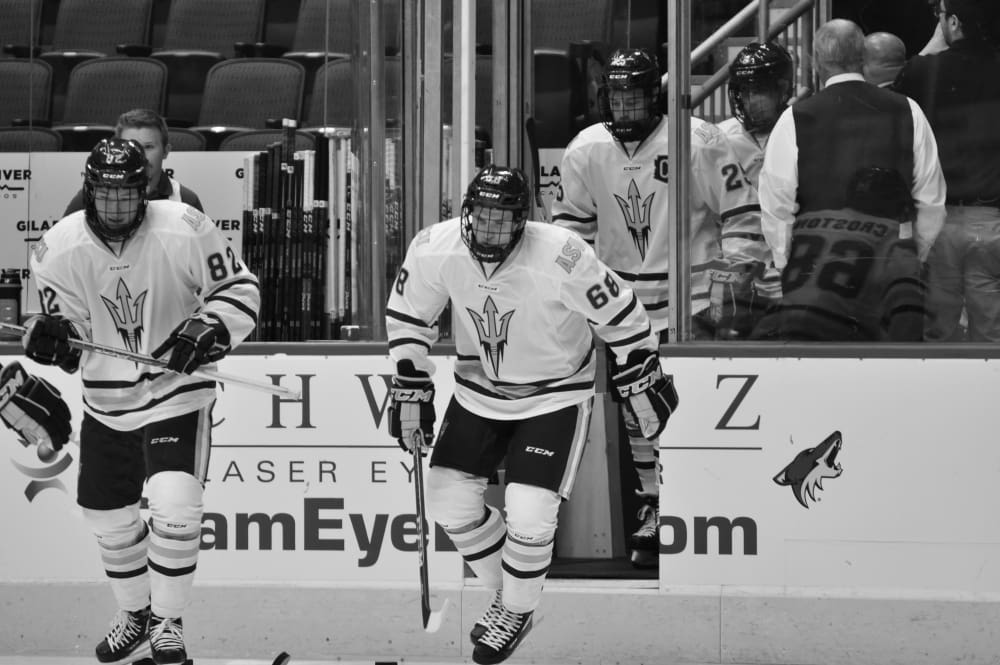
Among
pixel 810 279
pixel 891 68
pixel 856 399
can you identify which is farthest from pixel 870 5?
pixel 856 399

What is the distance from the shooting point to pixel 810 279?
452 cm

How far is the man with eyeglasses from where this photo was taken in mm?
4336

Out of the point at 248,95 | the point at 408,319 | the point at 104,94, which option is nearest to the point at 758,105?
the point at 408,319

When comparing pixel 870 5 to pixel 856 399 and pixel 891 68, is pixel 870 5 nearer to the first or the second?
pixel 891 68

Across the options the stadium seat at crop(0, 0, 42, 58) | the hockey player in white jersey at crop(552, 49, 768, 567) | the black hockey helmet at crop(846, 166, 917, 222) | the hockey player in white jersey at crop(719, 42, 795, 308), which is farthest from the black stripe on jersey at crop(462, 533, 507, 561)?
the stadium seat at crop(0, 0, 42, 58)

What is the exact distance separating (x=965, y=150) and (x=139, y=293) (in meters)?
2.29

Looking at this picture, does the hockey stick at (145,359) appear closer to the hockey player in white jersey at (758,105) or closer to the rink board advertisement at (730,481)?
the rink board advertisement at (730,481)

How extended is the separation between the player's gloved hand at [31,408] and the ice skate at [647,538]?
1.69 metres

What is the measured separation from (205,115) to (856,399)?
95.2 inches

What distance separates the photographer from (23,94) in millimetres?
5012

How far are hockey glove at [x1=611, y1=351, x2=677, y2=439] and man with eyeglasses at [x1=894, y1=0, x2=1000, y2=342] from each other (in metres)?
0.92

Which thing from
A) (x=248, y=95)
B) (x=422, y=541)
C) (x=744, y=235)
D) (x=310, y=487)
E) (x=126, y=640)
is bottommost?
(x=126, y=640)

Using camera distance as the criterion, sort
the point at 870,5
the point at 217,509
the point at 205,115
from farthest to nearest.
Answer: the point at 205,115
the point at 217,509
the point at 870,5

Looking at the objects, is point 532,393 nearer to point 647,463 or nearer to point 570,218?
point 647,463
